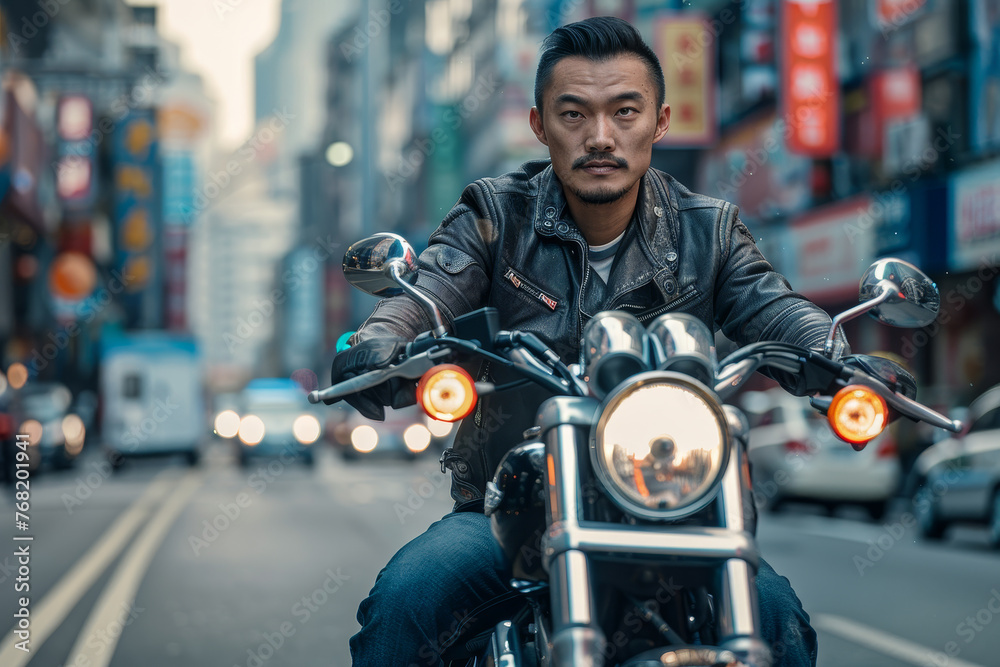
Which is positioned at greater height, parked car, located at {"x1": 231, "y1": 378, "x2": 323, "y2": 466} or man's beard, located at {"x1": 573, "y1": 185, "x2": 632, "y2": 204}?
man's beard, located at {"x1": 573, "y1": 185, "x2": 632, "y2": 204}

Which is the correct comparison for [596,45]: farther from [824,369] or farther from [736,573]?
[736,573]

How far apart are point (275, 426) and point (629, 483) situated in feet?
94.5

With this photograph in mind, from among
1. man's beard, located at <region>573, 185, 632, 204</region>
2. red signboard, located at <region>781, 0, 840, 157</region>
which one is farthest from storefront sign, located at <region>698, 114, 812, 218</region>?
man's beard, located at <region>573, 185, 632, 204</region>

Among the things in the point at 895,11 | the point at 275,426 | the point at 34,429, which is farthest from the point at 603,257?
the point at 275,426

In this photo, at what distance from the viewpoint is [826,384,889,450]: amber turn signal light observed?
2.32 meters

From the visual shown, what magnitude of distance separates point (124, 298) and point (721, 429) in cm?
6213

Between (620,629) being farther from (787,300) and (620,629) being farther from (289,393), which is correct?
(289,393)

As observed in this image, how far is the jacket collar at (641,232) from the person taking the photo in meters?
2.78

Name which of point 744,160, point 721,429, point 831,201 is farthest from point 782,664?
point 744,160

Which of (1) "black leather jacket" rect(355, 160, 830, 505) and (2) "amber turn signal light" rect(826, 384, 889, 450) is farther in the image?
(1) "black leather jacket" rect(355, 160, 830, 505)

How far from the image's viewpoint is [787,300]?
2.78 m

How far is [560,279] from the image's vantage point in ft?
9.21

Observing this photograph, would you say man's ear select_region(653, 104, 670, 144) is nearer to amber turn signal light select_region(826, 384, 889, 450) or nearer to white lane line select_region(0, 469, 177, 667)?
amber turn signal light select_region(826, 384, 889, 450)

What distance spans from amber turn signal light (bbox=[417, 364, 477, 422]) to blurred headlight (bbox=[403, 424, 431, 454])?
90.8 feet
